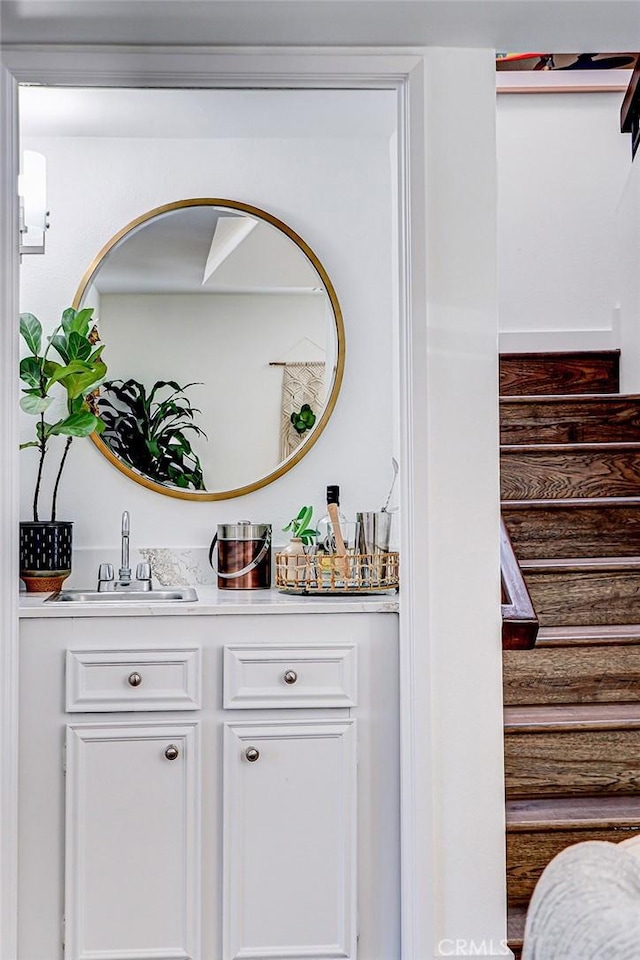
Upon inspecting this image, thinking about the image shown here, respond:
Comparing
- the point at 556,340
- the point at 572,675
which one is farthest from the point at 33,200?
the point at 556,340

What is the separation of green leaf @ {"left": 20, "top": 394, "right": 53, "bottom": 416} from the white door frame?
36 centimetres

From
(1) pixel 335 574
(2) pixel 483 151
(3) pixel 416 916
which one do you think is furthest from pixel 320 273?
(3) pixel 416 916

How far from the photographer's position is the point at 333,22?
188 cm

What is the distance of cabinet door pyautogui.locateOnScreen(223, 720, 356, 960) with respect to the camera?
2.04m

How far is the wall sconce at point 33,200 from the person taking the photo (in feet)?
7.66

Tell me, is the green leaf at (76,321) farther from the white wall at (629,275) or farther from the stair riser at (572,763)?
the white wall at (629,275)

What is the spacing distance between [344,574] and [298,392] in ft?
2.36

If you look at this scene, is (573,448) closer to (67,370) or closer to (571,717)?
(571,717)

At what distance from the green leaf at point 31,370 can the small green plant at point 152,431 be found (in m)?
0.26

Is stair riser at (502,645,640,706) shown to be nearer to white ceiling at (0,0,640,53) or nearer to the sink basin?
the sink basin

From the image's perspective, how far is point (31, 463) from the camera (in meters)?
2.62

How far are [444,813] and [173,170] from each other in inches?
79.1

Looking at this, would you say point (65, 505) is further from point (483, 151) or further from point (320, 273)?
point (483, 151)

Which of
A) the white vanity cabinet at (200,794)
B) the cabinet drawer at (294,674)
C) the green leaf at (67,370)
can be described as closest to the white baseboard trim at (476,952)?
the white vanity cabinet at (200,794)
